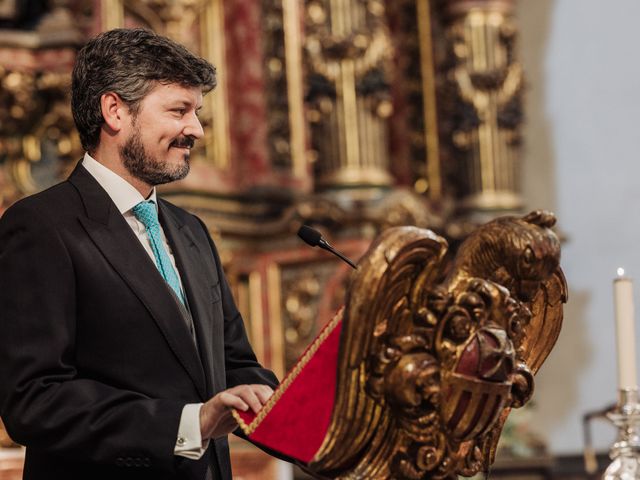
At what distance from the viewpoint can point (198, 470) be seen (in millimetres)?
2320

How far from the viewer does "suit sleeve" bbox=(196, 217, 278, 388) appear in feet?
8.49

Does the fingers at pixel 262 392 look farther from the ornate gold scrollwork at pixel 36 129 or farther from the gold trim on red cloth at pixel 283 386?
the ornate gold scrollwork at pixel 36 129

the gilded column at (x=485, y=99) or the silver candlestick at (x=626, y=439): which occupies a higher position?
the gilded column at (x=485, y=99)

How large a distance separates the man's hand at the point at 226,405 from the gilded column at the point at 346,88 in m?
3.53

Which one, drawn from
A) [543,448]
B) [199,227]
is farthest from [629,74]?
[199,227]

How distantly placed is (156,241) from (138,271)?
13cm

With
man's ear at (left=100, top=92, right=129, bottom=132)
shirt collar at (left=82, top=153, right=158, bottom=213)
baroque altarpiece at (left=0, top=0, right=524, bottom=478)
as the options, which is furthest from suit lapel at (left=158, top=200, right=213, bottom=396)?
baroque altarpiece at (left=0, top=0, right=524, bottom=478)

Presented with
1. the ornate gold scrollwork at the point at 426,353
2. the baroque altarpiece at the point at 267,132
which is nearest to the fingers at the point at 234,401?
the ornate gold scrollwork at the point at 426,353

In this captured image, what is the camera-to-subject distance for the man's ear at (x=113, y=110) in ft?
7.78

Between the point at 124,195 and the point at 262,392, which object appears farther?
the point at 124,195

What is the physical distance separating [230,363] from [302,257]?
3.02 m

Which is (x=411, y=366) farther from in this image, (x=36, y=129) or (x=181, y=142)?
(x=36, y=129)

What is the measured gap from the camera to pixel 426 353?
6.86 ft

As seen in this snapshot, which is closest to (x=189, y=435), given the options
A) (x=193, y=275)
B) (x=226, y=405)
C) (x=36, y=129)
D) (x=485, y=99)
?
(x=226, y=405)
